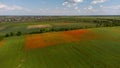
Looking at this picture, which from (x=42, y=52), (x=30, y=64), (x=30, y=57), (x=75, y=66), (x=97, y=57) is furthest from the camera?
(x=42, y=52)

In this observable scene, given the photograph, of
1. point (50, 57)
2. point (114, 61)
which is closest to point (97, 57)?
point (114, 61)

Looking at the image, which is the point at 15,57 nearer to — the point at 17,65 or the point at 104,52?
the point at 17,65

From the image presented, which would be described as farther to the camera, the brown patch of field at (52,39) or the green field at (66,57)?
the brown patch of field at (52,39)

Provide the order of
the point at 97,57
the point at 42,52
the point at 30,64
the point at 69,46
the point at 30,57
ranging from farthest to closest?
the point at 69,46, the point at 42,52, the point at 30,57, the point at 97,57, the point at 30,64

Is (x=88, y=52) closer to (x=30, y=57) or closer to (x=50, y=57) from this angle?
(x=50, y=57)

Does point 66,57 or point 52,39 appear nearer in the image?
point 66,57

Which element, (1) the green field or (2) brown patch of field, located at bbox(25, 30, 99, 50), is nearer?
(1) the green field

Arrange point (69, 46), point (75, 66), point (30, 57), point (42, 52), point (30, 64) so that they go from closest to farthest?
point (75, 66) → point (30, 64) → point (30, 57) → point (42, 52) → point (69, 46)

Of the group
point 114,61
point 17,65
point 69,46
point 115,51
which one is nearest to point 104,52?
point 115,51

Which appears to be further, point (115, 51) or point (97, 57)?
point (115, 51)
